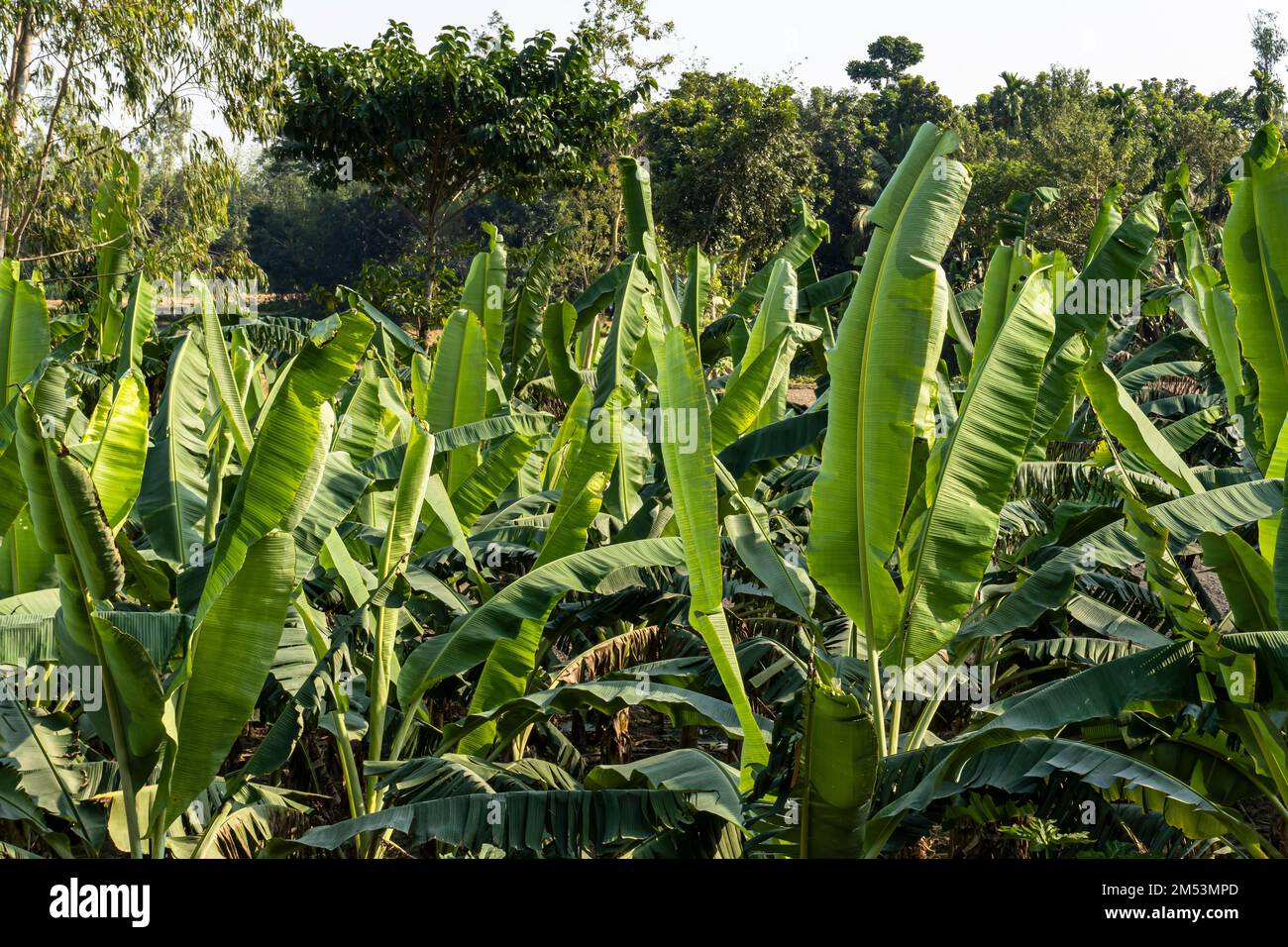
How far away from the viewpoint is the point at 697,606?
289 cm

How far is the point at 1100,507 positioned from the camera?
4492 mm

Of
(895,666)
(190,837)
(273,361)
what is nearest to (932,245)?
(895,666)

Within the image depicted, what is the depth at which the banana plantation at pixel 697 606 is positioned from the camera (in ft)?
9.33

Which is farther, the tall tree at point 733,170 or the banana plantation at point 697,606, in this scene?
the tall tree at point 733,170

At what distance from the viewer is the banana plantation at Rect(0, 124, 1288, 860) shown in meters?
2.84

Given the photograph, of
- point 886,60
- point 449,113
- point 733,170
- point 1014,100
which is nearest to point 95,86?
point 449,113

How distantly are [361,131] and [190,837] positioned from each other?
16.2 metres

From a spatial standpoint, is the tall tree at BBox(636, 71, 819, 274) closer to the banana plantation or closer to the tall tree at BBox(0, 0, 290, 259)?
the tall tree at BBox(0, 0, 290, 259)

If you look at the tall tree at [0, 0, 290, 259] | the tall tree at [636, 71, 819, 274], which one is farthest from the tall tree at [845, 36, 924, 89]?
the tall tree at [0, 0, 290, 259]

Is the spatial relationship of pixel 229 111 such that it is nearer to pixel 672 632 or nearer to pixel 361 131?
pixel 361 131

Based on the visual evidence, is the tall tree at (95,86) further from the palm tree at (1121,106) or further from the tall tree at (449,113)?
the palm tree at (1121,106)

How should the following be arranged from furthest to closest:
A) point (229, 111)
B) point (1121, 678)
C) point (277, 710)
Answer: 1. point (229, 111)
2. point (277, 710)
3. point (1121, 678)

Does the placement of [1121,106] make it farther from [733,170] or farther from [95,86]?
[95,86]

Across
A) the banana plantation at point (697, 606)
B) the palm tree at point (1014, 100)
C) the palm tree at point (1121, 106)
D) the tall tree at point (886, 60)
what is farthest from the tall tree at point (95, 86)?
the tall tree at point (886, 60)
